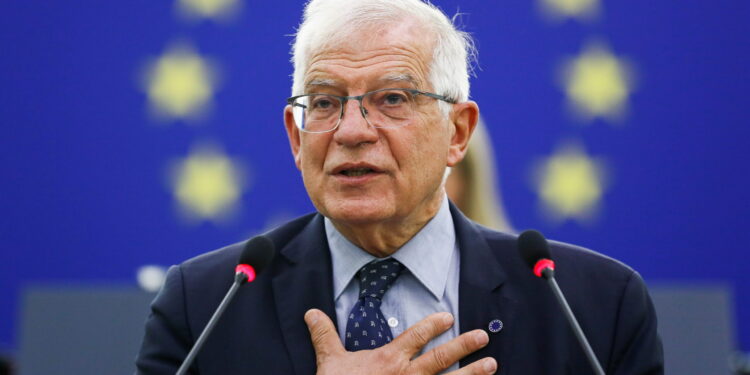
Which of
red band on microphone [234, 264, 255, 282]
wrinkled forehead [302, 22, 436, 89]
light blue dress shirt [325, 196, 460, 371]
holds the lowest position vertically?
light blue dress shirt [325, 196, 460, 371]

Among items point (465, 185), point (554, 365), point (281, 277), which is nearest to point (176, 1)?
point (465, 185)

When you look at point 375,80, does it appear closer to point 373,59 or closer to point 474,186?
point 373,59

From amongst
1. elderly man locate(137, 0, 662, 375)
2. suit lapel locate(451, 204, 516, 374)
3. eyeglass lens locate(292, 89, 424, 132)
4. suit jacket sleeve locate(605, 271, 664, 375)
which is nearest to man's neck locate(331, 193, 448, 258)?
elderly man locate(137, 0, 662, 375)

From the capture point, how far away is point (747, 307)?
4.47 meters

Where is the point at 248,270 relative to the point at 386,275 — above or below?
above

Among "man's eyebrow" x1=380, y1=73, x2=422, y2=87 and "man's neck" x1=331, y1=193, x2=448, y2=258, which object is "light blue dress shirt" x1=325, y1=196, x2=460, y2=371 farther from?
"man's eyebrow" x1=380, y1=73, x2=422, y2=87

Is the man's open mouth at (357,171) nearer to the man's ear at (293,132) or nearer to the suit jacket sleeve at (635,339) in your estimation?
the man's ear at (293,132)

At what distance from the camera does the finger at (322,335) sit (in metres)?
2.01

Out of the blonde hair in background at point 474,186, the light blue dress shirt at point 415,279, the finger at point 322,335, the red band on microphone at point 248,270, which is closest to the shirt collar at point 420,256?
the light blue dress shirt at point 415,279

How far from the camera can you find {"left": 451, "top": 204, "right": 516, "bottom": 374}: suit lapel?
80.2 inches

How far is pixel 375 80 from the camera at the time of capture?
6.82 ft

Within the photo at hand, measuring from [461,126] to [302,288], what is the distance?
0.55 metres

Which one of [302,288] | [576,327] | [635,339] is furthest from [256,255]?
[635,339]

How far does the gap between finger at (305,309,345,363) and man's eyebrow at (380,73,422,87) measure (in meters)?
0.53
